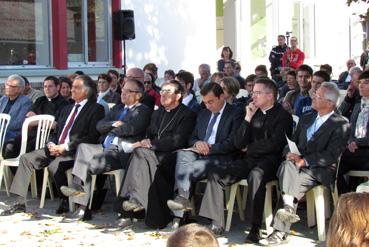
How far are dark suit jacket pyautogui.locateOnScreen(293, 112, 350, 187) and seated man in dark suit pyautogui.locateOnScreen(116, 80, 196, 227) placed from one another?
1408mm

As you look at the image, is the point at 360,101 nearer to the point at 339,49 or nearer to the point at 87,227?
the point at 87,227

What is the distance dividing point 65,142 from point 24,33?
6.94m

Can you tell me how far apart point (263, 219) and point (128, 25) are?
8948 millimetres

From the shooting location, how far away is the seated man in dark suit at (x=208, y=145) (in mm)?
7215

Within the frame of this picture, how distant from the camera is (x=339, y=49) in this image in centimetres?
Answer: 2384

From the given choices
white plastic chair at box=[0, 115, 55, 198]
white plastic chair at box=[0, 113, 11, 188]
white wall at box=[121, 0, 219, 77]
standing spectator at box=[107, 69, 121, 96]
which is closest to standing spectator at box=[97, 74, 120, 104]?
standing spectator at box=[107, 69, 121, 96]

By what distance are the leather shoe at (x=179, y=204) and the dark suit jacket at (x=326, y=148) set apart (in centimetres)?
122

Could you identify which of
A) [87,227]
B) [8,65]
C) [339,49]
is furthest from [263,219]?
[339,49]

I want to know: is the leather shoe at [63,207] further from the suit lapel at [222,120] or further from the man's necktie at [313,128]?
the man's necktie at [313,128]

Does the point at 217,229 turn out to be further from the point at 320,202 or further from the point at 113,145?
the point at 113,145

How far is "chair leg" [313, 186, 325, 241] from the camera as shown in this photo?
667 cm

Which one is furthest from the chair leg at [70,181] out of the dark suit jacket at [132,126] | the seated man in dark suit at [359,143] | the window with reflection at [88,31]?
the window with reflection at [88,31]

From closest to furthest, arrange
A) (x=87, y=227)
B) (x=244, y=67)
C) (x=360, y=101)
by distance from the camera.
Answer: (x=87, y=227)
(x=360, y=101)
(x=244, y=67)

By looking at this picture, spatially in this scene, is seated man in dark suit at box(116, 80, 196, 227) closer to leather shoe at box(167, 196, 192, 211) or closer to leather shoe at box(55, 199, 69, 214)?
leather shoe at box(167, 196, 192, 211)
